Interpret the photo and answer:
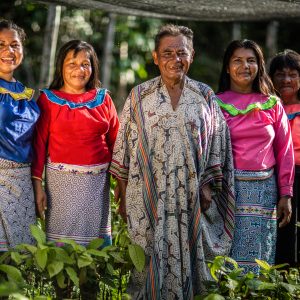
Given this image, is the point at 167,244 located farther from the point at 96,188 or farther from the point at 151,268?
the point at 96,188

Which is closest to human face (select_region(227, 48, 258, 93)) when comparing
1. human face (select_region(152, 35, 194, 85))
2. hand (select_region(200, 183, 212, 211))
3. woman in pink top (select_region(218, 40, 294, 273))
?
woman in pink top (select_region(218, 40, 294, 273))

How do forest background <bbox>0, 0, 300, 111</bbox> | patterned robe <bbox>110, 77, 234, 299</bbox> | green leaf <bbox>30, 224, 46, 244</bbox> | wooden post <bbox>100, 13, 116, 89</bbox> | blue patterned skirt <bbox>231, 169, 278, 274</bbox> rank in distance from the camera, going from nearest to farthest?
green leaf <bbox>30, 224, 46, 244</bbox>
patterned robe <bbox>110, 77, 234, 299</bbox>
blue patterned skirt <bbox>231, 169, 278, 274</bbox>
wooden post <bbox>100, 13, 116, 89</bbox>
forest background <bbox>0, 0, 300, 111</bbox>

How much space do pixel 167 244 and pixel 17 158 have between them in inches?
38.5

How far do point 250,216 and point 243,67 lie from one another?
912mm

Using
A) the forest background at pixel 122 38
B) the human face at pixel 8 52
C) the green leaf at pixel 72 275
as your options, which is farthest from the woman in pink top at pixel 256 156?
the forest background at pixel 122 38

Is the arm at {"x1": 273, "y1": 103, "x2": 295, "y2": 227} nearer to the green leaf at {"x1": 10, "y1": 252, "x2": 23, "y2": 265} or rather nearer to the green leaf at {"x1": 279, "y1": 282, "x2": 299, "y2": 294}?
the green leaf at {"x1": 279, "y1": 282, "x2": 299, "y2": 294}

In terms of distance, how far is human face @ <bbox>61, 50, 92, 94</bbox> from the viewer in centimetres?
438

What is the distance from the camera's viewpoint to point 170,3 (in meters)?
5.56

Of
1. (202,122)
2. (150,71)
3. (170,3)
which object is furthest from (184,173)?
(150,71)

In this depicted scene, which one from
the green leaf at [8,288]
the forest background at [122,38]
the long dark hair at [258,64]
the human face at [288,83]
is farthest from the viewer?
the forest background at [122,38]

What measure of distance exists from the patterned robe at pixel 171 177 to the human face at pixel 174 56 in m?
0.11

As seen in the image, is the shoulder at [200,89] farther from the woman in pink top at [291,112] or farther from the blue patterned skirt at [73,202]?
the woman in pink top at [291,112]

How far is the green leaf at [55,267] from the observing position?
3405mm

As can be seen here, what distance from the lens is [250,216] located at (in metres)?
4.49
